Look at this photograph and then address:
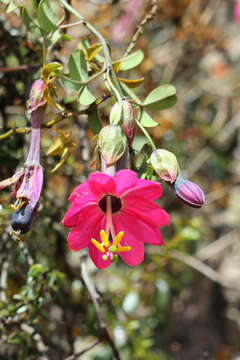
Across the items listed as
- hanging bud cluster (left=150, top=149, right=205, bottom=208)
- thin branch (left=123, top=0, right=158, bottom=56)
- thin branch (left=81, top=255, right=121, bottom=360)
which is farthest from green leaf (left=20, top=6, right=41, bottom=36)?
thin branch (left=81, top=255, right=121, bottom=360)

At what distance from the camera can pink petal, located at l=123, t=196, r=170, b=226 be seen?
2.36ft

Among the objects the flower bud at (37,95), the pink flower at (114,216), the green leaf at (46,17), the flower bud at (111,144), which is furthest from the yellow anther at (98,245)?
the green leaf at (46,17)

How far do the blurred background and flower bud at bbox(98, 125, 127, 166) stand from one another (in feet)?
0.54

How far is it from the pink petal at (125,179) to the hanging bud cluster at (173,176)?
0.05 m

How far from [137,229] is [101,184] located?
13cm

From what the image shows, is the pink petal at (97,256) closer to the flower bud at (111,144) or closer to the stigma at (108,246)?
the stigma at (108,246)

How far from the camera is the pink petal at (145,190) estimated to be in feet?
2.20

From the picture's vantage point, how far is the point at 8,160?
3.37 ft

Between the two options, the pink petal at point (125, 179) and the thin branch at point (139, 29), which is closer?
the pink petal at point (125, 179)

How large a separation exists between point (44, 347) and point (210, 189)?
121 centimetres

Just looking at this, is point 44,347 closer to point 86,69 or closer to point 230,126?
point 86,69

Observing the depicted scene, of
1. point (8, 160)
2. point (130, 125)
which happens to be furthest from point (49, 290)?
point (130, 125)

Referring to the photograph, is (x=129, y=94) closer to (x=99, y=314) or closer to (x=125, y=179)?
(x=125, y=179)

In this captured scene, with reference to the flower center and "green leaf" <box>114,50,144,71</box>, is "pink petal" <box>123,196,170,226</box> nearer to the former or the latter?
the flower center
